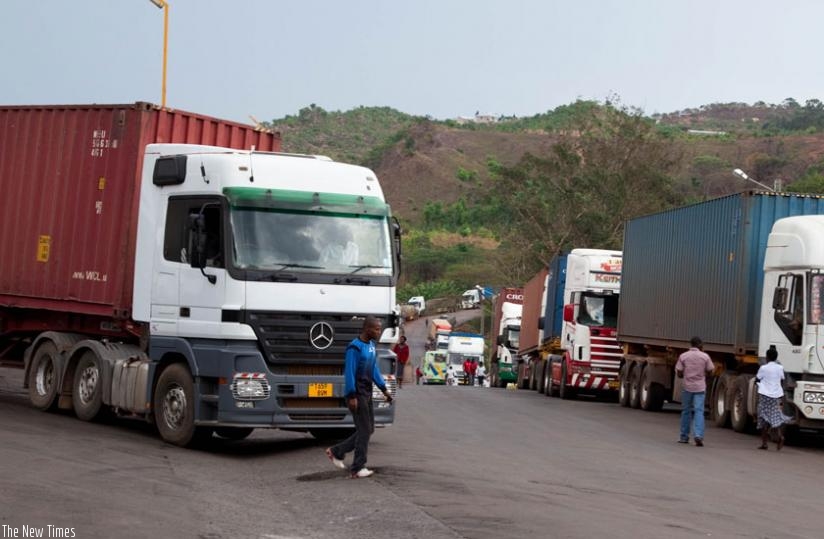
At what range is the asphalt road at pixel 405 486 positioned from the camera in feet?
35.7

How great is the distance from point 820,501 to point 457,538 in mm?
5794

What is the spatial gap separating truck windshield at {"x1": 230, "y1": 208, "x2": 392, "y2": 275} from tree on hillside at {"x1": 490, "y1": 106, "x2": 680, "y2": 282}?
58.2 meters

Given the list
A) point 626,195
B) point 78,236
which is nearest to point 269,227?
point 78,236

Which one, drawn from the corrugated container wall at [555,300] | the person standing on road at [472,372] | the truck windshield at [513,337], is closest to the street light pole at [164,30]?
the corrugated container wall at [555,300]

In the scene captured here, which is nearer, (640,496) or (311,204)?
(640,496)

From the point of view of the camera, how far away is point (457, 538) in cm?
1031

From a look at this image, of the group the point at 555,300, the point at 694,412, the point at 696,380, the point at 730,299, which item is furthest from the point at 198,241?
the point at 555,300

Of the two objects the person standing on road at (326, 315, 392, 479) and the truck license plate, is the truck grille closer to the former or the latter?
the truck license plate

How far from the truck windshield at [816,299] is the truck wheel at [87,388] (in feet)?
36.1

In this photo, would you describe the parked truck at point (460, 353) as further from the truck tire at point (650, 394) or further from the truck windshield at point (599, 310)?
the truck tire at point (650, 394)

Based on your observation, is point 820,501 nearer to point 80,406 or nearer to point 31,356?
point 80,406

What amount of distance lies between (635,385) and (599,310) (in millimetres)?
4435

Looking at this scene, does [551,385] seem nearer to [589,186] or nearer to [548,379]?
[548,379]

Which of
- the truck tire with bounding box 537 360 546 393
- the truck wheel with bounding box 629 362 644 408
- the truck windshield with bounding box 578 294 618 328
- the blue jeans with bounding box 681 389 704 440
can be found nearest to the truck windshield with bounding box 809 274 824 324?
the blue jeans with bounding box 681 389 704 440
